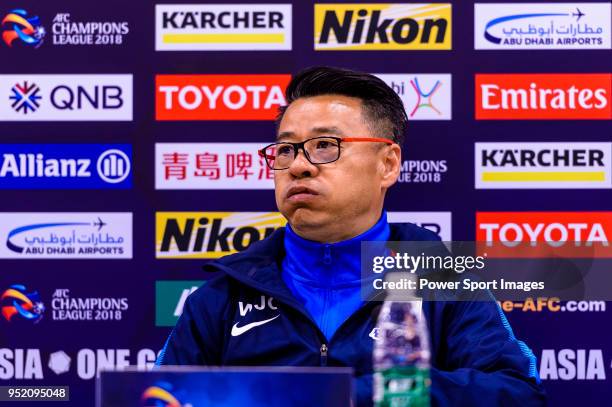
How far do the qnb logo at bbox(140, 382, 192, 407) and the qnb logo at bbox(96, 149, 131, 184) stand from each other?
143 cm

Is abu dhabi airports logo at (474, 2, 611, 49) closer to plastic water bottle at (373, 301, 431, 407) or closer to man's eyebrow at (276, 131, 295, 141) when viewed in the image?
man's eyebrow at (276, 131, 295, 141)

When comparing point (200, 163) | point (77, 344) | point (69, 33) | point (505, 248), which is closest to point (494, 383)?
point (505, 248)

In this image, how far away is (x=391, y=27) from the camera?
2238 mm

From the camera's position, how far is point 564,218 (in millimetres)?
2213

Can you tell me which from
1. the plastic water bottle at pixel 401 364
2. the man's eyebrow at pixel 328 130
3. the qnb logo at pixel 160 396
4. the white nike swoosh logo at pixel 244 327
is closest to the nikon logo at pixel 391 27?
the man's eyebrow at pixel 328 130

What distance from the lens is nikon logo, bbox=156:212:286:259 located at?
225 cm

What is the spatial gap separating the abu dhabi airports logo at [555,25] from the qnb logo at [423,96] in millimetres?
256

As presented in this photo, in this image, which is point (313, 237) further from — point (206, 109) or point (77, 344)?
point (77, 344)

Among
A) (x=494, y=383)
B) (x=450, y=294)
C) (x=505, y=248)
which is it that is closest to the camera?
(x=494, y=383)

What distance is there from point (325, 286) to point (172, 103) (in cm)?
90

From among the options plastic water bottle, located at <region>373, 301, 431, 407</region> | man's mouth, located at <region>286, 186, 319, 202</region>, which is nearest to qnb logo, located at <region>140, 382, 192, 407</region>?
plastic water bottle, located at <region>373, 301, 431, 407</region>

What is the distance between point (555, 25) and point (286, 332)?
1290mm

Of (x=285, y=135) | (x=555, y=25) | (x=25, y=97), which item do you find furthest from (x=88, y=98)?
(x=555, y=25)

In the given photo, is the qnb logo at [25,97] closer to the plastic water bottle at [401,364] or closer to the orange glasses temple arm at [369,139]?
the orange glasses temple arm at [369,139]
